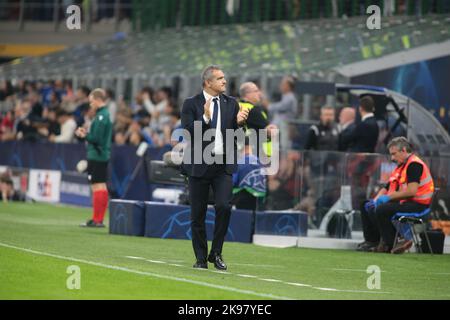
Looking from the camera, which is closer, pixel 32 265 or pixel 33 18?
pixel 32 265

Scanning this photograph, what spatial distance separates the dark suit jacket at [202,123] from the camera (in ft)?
46.8

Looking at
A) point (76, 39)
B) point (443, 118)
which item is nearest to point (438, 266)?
point (443, 118)

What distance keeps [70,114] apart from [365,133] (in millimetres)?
12072

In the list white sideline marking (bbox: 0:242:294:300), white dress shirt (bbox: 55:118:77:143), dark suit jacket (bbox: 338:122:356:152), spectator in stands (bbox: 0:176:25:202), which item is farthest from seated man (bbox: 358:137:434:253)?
white dress shirt (bbox: 55:118:77:143)

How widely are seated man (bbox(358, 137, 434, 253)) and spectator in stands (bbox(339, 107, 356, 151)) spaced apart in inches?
97.6

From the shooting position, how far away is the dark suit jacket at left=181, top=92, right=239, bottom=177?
562 inches

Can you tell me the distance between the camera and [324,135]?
2211 centimetres

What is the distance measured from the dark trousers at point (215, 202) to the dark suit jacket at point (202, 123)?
0.09 m

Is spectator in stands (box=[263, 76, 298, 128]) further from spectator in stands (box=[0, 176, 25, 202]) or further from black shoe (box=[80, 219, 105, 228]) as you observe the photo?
spectator in stands (box=[0, 176, 25, 202])

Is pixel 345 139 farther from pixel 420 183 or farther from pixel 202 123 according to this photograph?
pixel 202 123

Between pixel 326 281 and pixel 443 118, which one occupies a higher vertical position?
pixel 443 118
